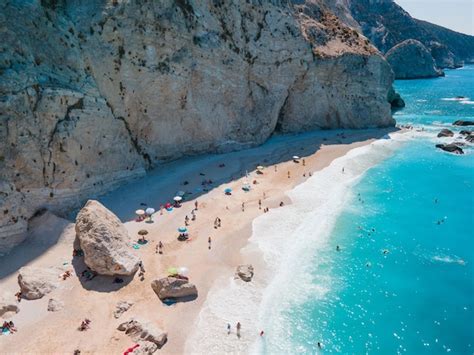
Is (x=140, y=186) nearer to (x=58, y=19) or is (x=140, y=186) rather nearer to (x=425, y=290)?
(x=58, y=19)

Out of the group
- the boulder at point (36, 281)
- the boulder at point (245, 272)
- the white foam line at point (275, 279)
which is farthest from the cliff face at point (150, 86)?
the boulder at point (245, 272)

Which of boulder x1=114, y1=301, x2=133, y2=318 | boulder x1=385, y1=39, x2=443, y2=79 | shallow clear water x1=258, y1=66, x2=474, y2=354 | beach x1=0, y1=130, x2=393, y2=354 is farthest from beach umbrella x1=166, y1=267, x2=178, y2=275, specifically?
boulder x1=385, y1=39, x2=443, y2=79

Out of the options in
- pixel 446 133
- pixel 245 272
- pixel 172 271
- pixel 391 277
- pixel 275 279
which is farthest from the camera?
pixel 446 133

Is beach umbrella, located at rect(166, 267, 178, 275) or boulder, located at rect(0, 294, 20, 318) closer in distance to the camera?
boulder, located at rect(0, 294, 20, 318)

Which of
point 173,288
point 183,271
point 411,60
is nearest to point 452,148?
point 183,271

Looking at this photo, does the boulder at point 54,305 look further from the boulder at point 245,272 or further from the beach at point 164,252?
the boulder at point 245,272

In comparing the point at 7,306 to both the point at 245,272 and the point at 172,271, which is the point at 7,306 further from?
the point at 245,272

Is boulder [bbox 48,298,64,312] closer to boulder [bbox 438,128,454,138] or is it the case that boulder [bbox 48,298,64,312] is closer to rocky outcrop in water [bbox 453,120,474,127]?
boulder [bbox 438,128,454,138]
